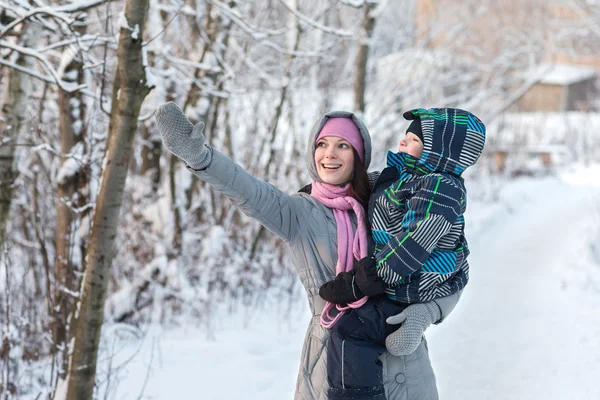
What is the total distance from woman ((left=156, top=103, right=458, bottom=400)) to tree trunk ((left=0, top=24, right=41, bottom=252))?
2.02m

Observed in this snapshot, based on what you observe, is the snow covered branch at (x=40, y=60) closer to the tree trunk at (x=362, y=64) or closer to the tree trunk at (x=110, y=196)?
the tree trunk at (x=110, y=196)

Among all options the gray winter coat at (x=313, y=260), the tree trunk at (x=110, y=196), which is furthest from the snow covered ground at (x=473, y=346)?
the gray winter coat at (x=313, y=260)

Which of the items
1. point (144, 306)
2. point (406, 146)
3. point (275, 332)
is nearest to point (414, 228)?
point (406, 146)

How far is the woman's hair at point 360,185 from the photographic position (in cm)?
231

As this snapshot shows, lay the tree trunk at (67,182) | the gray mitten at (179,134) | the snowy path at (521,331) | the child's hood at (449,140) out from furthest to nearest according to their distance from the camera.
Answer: the snowy path at (521,331) < the tree trunk at (67,182) < the child's hood at (449,140) < the gray mitten at (179,134)

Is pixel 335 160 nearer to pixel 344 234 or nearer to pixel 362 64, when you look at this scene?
pixel 344 234

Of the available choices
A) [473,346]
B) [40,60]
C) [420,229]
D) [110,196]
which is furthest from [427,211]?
[473,346]

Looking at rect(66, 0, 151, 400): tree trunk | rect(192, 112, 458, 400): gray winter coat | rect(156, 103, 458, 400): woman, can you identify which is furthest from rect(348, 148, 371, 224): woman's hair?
rect(66, 0, 151, 400): tree trunk

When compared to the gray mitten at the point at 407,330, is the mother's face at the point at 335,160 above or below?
above

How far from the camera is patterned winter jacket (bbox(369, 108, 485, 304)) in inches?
78.7

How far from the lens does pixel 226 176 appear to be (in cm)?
197

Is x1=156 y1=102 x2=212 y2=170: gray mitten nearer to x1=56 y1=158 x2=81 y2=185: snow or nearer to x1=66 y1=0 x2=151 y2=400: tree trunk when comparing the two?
x1=66 y1=0 x2=151 y2=400: tree trunk

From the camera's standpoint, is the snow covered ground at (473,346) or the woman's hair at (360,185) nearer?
the woman's hair at (360,185)

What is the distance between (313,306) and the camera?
227 centimetres
